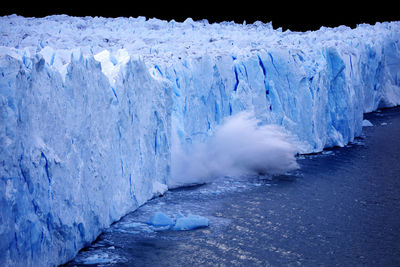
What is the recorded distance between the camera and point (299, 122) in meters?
8.83

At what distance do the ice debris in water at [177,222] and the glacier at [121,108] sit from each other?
1.26 feet

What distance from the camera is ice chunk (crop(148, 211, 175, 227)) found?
17.6ft

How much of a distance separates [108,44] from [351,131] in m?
4.58

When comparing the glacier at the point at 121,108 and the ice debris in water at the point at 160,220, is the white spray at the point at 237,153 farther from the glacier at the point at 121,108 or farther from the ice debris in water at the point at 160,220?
the ice debris in water at the point at 160,220

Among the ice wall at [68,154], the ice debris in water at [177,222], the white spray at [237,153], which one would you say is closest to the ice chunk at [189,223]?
the ice debris in water at [177,222]

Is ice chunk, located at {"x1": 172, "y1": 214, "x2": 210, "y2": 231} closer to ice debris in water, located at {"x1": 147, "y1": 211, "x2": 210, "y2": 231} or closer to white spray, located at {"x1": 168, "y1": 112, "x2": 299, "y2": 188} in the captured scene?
ice debris in water, located at {"x1": 147, "y1": 211, "x2": 210, "y2": 231}

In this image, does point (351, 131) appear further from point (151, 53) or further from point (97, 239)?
point (97, 239)

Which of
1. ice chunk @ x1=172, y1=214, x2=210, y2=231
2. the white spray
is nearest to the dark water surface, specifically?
ice chunk @ x1=172, y1=214, x2=210, y2=231

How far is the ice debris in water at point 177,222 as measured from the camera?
537 cm

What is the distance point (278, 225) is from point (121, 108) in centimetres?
199

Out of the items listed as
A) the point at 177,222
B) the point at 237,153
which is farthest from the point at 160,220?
the point at 237,153

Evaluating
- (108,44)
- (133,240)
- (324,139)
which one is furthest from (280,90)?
(133,240)

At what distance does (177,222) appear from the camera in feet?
17.6

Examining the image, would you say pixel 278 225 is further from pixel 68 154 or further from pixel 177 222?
pixel 68 154
